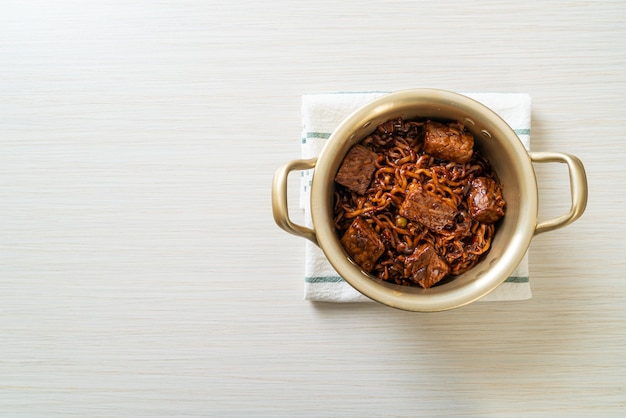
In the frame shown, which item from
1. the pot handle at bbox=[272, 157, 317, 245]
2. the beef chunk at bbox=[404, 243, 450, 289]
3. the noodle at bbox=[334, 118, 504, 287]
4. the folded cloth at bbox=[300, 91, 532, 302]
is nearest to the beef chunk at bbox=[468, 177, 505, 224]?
the noodle at bbox=[334, 118, 504, 287]

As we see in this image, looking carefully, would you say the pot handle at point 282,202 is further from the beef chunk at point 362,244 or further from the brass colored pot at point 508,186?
the beef chunk at point 362,244

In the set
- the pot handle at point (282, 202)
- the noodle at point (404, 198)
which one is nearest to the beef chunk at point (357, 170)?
the noodle at point (404, 198)

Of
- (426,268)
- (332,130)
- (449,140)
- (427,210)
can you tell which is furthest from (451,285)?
(332,130)

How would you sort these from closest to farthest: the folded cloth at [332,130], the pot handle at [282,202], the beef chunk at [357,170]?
the pot handle at [282,202]
the beef chunk at [357,170]
the folded cloth at [332,130]

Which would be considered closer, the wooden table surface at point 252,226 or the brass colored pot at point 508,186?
the brass colored pot at point 508,186

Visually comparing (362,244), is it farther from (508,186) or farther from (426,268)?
(508,186)

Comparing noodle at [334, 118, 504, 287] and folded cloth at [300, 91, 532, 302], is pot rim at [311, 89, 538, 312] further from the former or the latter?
folded cloth at [300, 91, 532, 302]

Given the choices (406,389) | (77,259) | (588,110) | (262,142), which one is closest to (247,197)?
(262,142)
